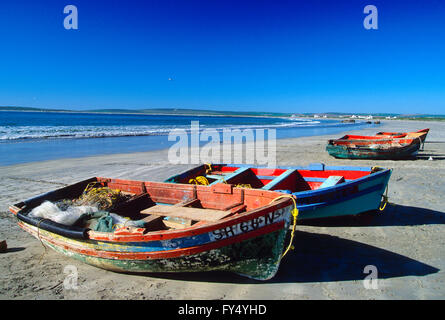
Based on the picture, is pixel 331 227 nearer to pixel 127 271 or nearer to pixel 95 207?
pixel 127 271

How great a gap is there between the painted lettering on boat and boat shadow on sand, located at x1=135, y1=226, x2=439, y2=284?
862mm

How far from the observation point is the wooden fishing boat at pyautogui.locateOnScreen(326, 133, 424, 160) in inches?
537

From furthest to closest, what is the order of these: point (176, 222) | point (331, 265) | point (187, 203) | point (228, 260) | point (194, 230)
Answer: point (187, 203) → point (176, 222) → point (331, 265) → point (228, 260) → point (194, 230)

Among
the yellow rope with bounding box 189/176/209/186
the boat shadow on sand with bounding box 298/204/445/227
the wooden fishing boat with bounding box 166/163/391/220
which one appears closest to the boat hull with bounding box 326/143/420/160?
the boat shadow on sand with bounding box 298/204/445/227

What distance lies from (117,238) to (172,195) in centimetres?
203

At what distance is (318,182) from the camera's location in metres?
7.06

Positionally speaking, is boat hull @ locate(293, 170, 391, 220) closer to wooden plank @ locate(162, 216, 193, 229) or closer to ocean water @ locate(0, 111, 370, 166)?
wooden plank @ locate(162, 216, 193, 229)

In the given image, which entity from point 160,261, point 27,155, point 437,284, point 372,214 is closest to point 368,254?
point 437,284

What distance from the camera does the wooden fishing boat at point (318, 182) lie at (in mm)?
5488

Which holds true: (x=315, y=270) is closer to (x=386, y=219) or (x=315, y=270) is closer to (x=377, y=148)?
(x=386, y=219)

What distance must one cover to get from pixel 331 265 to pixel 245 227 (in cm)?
182
